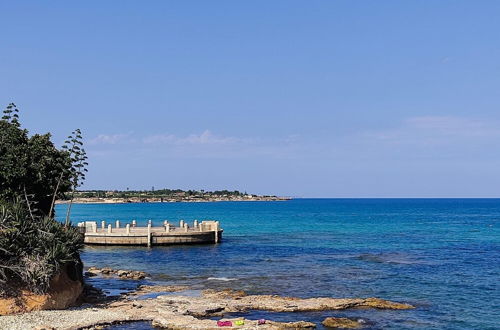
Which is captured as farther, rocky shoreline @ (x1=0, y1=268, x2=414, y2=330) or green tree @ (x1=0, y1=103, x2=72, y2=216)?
green tree @ (x1=0, y1=103, x2=72, y2=216)

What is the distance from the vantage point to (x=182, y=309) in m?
31.2

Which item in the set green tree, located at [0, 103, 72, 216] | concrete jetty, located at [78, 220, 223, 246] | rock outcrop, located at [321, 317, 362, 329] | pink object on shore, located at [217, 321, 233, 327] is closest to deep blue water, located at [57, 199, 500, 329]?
rock outcrop, located at [321, 317, 362, 329]

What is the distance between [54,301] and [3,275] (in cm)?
339

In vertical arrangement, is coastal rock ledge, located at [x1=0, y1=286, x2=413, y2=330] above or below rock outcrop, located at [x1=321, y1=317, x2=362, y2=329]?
above

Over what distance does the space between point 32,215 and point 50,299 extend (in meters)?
5.32

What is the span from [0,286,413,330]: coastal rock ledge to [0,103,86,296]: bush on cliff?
7.03ft

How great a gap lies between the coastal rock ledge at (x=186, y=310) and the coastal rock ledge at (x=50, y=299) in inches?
29.5

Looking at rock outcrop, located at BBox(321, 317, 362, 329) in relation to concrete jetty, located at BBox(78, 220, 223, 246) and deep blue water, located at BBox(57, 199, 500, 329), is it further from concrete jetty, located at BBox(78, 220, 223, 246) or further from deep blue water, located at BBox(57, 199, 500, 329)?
concrete jetty, located at BBox(78, 220, 223, 246)

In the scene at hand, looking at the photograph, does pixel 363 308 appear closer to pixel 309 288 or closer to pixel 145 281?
pixel 309 288

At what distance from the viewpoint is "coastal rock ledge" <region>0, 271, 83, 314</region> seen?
28469mm

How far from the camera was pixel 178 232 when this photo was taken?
217 ft

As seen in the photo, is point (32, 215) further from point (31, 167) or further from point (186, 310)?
point (186, 310)

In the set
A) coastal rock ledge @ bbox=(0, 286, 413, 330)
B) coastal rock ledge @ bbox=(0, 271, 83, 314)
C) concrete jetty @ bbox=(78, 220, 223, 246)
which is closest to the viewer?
coastal rock ledge @ bbox=(0, 286, 413, 330)

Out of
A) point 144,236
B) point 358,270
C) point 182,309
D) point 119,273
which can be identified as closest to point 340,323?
point 182,309
